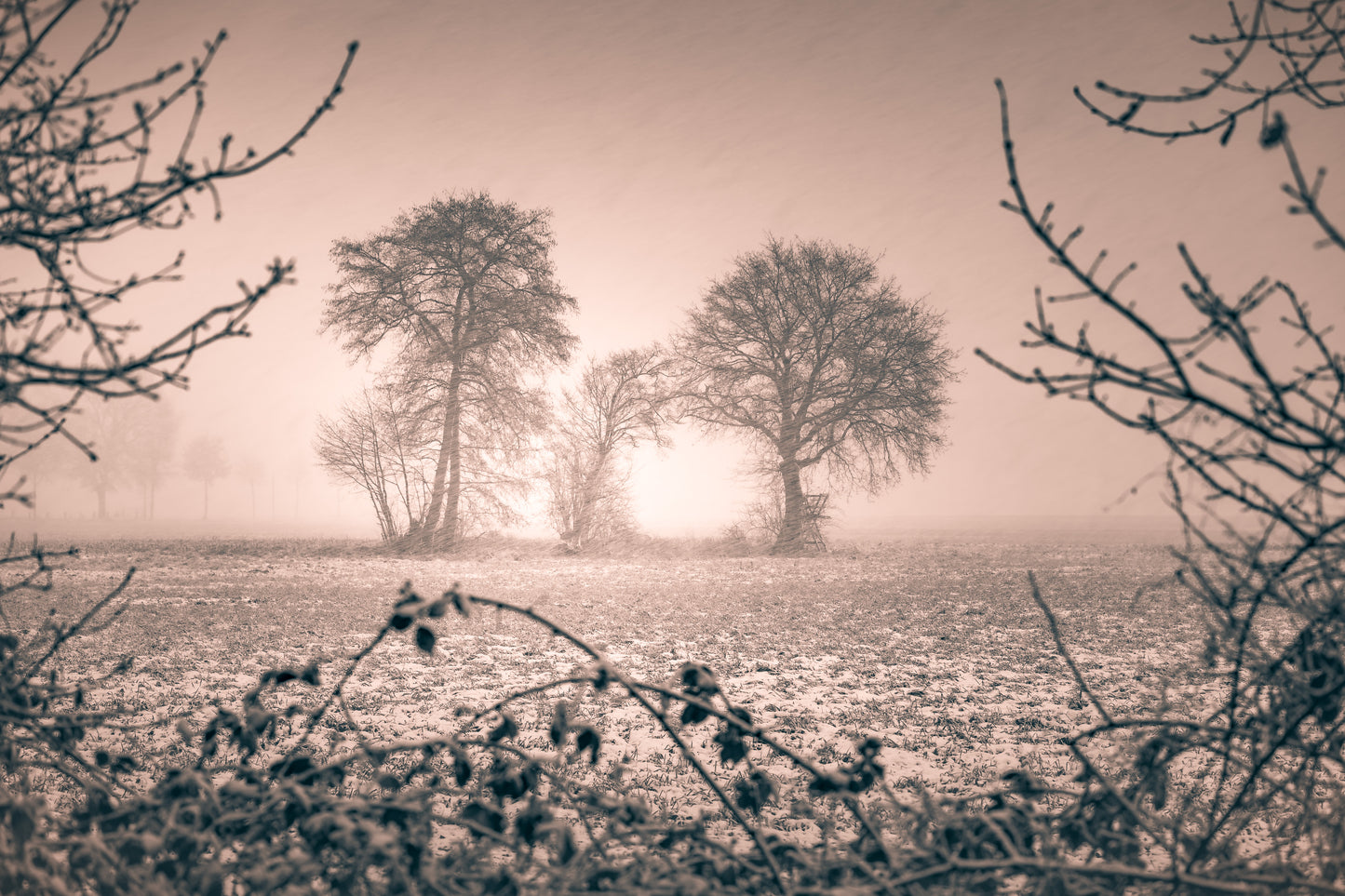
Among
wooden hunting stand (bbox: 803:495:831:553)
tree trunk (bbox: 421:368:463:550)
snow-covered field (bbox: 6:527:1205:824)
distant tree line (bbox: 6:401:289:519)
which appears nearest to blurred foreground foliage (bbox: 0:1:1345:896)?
snow-covered field (bbox: 6:527:1205:824)

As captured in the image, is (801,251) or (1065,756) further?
(801,251)

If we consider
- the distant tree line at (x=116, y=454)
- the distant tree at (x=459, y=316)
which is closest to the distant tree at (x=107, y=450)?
the distant tree line at (x=116, y=454)

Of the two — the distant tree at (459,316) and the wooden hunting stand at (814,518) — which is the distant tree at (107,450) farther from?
the wooden hunting stand at (814,518)

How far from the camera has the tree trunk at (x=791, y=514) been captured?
2411cm

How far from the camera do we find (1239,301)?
1357 millimetres

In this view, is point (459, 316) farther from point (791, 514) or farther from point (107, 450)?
point (107, 450)

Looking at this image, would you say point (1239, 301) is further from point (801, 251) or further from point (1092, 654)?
point (801, 251)

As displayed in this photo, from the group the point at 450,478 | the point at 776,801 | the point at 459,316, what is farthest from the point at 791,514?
the point at 776,801

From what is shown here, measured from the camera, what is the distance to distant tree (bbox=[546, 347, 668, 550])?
24.5 metres

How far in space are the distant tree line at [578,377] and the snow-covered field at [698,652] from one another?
6.66 m

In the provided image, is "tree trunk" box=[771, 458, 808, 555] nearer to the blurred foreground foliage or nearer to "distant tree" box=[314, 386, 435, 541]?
"distant tree" box=[314, 386, 435, 541]

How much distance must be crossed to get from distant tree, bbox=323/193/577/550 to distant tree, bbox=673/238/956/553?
17.9 ft

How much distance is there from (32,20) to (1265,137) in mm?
2830

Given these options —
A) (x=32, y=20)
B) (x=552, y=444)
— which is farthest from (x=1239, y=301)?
(x=552, y=444)
